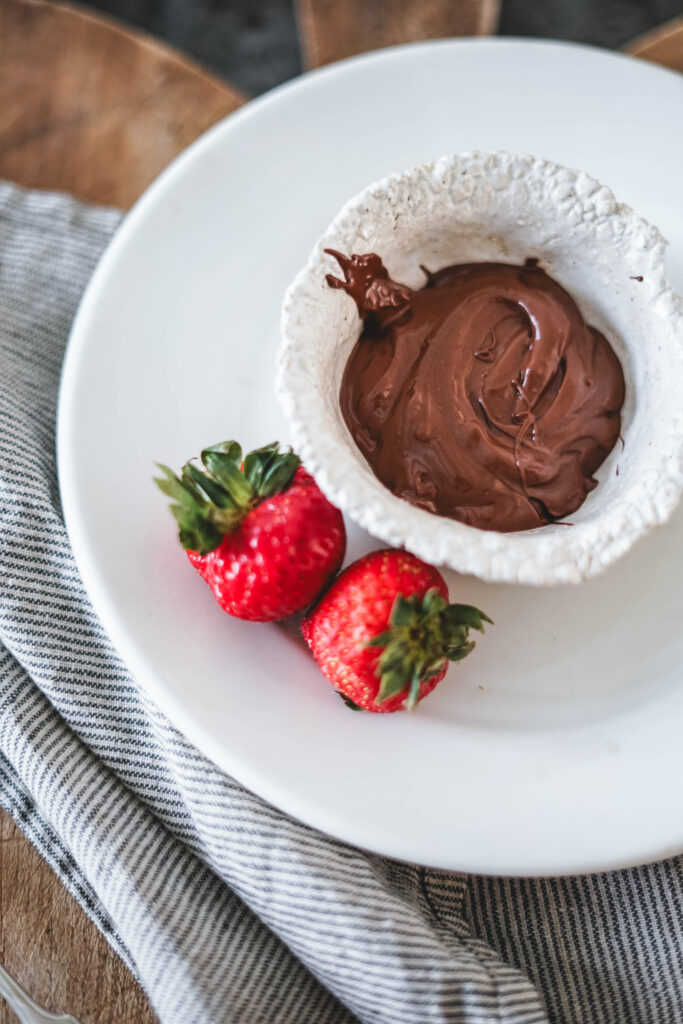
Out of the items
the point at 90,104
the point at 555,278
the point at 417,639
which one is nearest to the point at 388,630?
the point at 417,639

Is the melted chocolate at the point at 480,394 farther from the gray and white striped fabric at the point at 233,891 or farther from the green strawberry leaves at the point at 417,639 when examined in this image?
the gray and white striped fabric at the point at 233,891

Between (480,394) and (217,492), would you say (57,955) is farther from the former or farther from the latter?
(480,394)

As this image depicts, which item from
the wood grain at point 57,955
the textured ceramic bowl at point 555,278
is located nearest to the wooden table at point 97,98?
the textured ceramic bowl at point 555,278

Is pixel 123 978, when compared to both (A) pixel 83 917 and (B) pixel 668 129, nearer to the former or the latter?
(A) pixel 83 917

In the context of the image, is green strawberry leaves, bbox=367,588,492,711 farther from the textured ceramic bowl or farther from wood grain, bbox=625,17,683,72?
wood grain, bbox=625,17,683,72

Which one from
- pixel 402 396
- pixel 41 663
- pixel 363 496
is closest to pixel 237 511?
pixel 363 496

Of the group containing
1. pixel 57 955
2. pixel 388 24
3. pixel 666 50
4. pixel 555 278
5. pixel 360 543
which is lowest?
pixel 57 955

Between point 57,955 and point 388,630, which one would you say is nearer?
point 388,630
